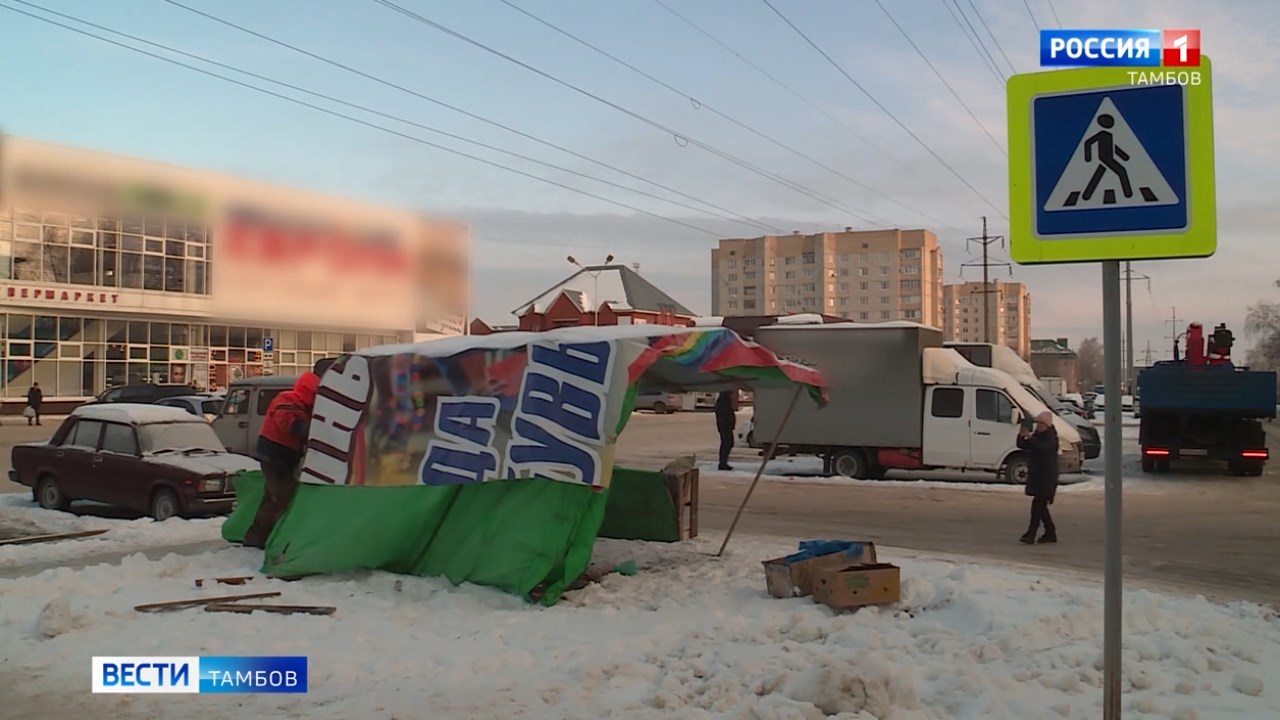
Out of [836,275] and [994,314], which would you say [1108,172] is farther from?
[994,314]

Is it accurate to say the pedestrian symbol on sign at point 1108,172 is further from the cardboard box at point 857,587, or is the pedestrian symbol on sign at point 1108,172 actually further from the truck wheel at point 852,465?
the truck wheel at point 852,465

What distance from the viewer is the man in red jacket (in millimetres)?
10492

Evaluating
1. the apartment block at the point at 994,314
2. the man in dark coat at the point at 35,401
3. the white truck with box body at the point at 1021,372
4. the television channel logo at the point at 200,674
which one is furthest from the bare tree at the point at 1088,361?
the television channel logo at the point at 200,674

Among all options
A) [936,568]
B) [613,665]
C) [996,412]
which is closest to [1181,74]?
[613,665]

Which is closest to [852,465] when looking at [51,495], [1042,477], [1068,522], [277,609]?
[1068,522]

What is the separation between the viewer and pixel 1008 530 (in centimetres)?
1430

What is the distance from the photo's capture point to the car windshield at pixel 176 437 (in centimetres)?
1413

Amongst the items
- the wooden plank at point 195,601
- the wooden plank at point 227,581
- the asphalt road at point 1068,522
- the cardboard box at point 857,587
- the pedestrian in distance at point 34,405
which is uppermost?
the pedestrian in distance at point 34,405

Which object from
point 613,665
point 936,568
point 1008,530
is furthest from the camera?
point 1008,530

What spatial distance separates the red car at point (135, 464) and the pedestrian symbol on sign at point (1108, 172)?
496 inches

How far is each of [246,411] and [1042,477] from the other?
16.2 meters

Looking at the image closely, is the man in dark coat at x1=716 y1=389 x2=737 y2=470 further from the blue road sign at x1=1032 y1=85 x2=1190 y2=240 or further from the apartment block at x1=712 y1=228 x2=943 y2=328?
the apartment block at x1=712 y1=228 x2=943 y2=328

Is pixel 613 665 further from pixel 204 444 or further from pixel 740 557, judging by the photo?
pixel 204 444

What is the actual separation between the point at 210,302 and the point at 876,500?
42.5 ft
